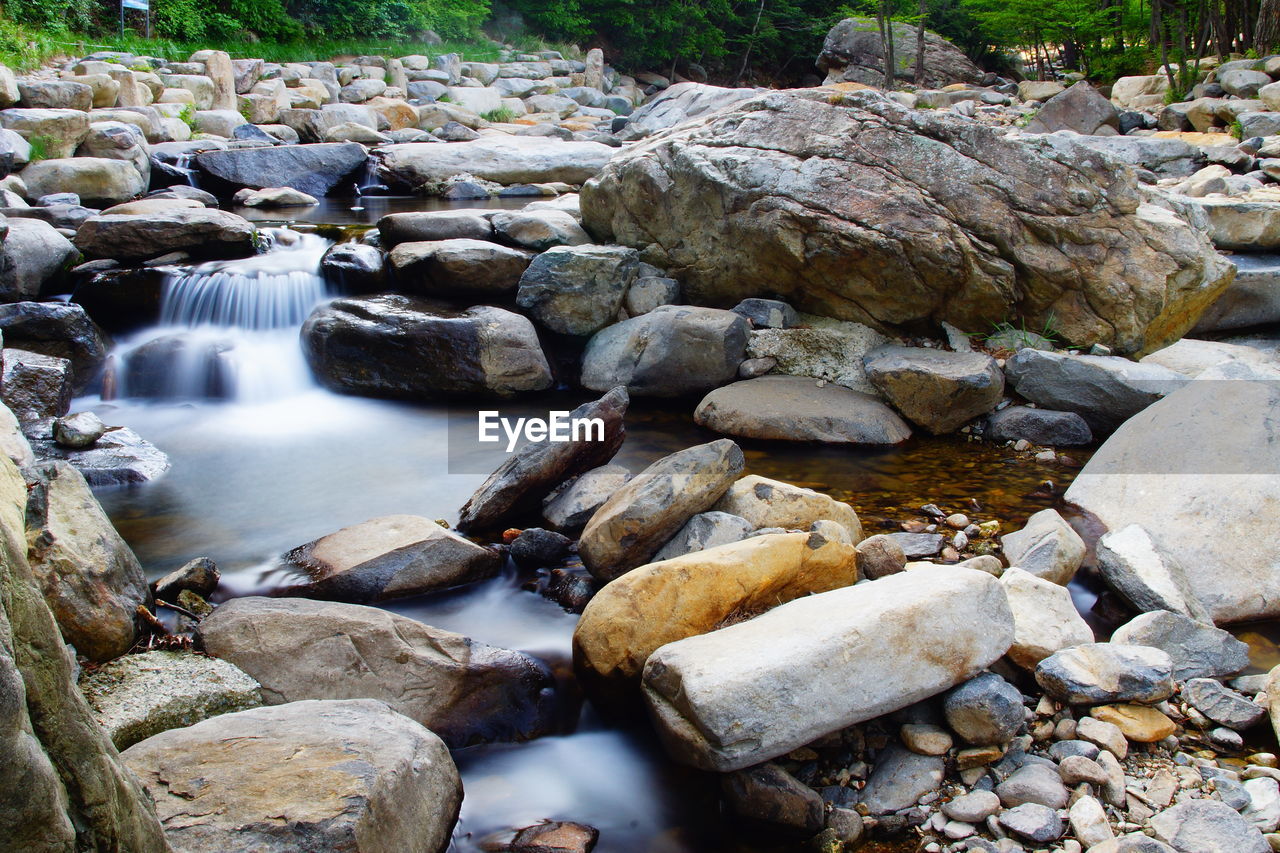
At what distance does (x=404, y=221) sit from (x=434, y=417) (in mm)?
2425

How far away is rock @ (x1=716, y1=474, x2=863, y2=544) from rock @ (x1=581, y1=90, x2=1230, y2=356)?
2.92 metres

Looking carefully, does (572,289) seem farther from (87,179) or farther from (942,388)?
(87,179)

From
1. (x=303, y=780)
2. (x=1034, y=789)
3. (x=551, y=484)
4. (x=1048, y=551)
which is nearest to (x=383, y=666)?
(x=303, y=780)

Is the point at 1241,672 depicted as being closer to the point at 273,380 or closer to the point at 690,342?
the point at 690,342

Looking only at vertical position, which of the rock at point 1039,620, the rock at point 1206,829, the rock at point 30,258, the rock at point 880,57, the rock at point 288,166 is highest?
the rock at point 880,57

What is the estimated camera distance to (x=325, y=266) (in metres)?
7.83

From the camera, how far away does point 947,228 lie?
654 cm

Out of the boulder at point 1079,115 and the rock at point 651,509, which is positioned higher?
the boulder at point 1079,115

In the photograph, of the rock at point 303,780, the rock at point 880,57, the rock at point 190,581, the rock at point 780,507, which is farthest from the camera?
the rock at point 880,57

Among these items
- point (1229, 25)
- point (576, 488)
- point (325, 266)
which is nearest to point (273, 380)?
point (325, 266)

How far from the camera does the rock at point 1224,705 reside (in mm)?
2967

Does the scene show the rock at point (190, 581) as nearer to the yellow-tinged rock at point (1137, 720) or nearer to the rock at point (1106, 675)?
the rock at point (1106, 675)

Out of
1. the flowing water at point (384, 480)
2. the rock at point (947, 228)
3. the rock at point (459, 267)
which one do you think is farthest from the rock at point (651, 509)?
the rock at point (459, 267)

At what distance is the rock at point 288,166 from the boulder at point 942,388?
9.56 m
